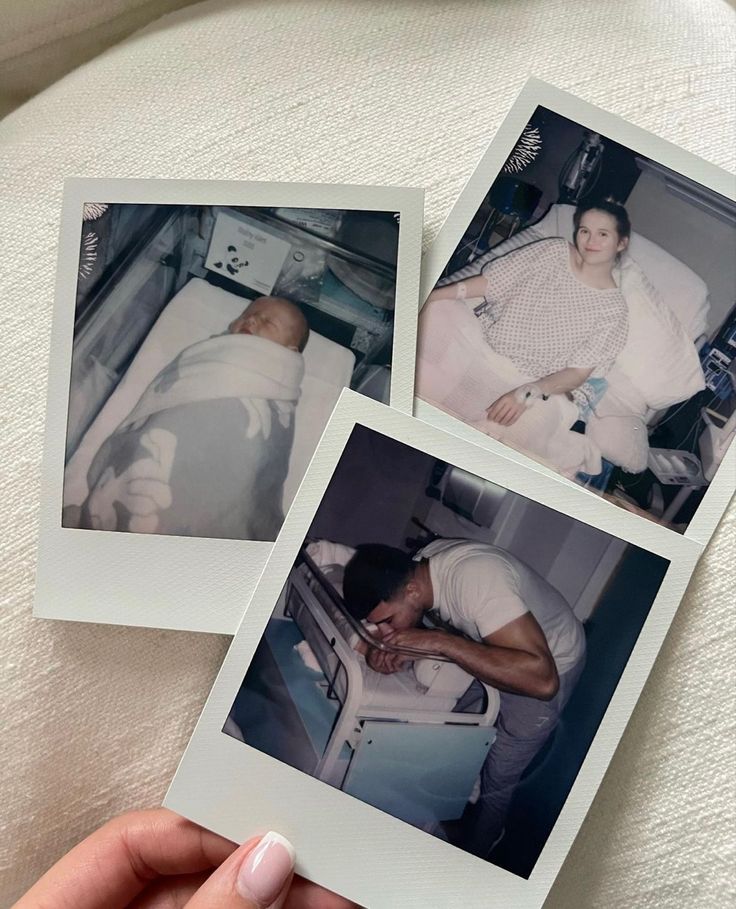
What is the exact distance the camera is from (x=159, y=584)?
0.49 m

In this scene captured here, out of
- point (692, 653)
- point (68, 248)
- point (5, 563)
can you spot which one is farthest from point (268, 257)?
point (692, 653)

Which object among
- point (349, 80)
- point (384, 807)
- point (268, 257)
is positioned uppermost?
point (349, 80)

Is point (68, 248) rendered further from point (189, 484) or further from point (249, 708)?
point (249, 708)

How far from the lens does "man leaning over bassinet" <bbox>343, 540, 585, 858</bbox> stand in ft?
1.55

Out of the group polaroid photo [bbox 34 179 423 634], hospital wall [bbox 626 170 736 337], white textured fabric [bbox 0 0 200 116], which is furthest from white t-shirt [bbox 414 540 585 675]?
white textured fabric [bbox 0 0 200 116]

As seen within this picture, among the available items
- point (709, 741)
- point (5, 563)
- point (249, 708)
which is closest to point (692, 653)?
point (709, 741)

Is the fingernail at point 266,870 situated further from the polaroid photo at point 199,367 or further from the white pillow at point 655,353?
the white pillow at point 655,353

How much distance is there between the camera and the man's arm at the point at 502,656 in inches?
18.7

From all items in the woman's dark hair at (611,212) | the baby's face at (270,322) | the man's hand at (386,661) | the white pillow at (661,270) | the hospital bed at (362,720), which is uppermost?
the woman's dark hair at (611,212)

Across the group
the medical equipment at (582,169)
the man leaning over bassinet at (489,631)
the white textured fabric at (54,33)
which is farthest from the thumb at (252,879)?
the white textured fabric at (54,33)

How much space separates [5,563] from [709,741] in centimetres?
43

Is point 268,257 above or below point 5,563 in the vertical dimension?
above

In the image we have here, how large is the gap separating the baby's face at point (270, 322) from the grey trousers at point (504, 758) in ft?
0.80

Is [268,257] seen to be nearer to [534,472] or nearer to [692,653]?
[534,472]
